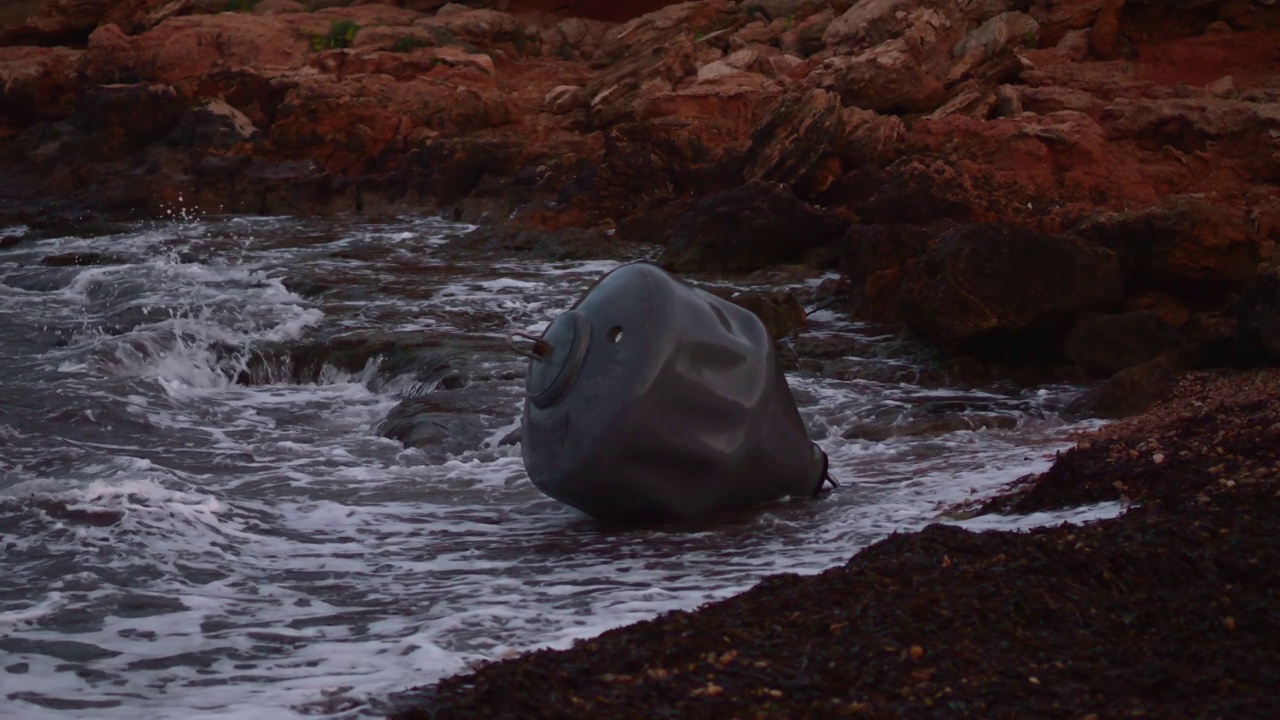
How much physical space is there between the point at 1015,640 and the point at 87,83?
20582mm

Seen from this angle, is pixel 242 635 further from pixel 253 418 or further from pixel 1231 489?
pixel 253 418

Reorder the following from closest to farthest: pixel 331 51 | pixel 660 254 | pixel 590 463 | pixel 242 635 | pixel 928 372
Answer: pixel 242 635 → pixel 590 463 → pixel 928 372 → pixel 660 254 → pixel 331 51

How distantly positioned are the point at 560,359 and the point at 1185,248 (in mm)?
5193

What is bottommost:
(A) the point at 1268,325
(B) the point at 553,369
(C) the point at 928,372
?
(C) the point at 928,372

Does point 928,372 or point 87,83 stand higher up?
point 87,83

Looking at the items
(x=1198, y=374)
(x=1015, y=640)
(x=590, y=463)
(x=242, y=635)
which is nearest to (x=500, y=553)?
(x=590, y=463)

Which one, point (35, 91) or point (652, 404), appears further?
point (35, 91)

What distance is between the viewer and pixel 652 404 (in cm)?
→ 456

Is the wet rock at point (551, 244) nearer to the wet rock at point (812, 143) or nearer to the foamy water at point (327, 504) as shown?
the wet rock at point (812, 143)

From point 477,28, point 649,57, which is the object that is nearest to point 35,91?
point 477,28

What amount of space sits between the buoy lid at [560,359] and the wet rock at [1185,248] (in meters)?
4.93

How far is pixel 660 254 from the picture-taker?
1281 centimetres

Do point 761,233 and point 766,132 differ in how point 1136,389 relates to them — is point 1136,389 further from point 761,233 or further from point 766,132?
point 766,132

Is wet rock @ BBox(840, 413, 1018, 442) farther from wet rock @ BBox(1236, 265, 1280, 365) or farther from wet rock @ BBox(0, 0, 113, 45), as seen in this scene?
wet rock @ BBox(0, 0, 113, 45)
